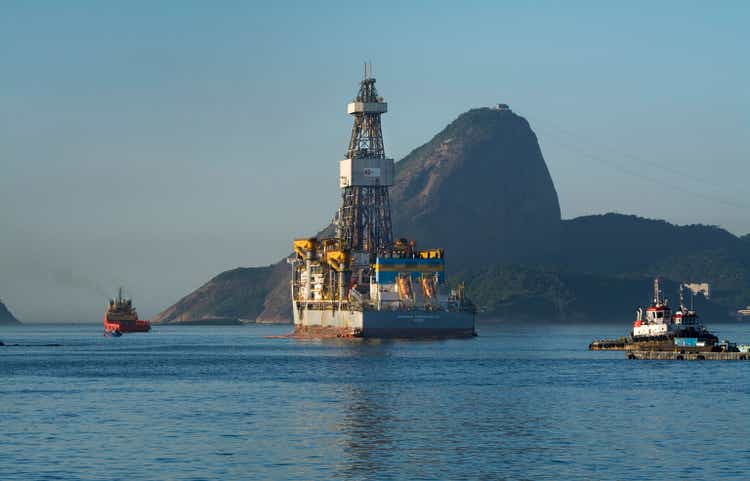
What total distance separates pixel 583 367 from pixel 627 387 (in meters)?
31.8

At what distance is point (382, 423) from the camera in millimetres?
80125

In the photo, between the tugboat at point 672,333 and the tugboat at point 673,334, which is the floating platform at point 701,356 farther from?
the tugboat at point 672,333

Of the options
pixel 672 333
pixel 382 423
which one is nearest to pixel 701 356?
pixel 672 333

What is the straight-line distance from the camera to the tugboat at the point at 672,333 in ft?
490

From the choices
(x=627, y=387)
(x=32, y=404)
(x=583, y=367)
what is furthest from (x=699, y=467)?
(x=583, y=367)

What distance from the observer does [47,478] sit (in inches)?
2277

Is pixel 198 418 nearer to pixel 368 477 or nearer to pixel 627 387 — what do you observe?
pixel 368 477

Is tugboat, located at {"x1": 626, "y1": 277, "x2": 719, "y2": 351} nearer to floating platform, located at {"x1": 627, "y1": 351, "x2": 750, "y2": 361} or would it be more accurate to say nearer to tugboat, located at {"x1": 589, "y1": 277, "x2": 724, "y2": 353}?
tugboat, located at {"x1": 589, "y1": 277, "x2": 724, "y2": 353}

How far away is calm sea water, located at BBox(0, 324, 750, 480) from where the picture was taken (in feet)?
199

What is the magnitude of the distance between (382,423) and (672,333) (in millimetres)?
78856

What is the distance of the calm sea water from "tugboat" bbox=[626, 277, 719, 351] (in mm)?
9171

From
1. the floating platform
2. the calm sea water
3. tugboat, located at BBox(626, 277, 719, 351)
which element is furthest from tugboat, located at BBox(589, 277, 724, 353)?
the calm sea water

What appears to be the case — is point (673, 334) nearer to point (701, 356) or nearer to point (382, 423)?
point (701, 356)

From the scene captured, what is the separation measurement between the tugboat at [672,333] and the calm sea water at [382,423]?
917 centimetres
